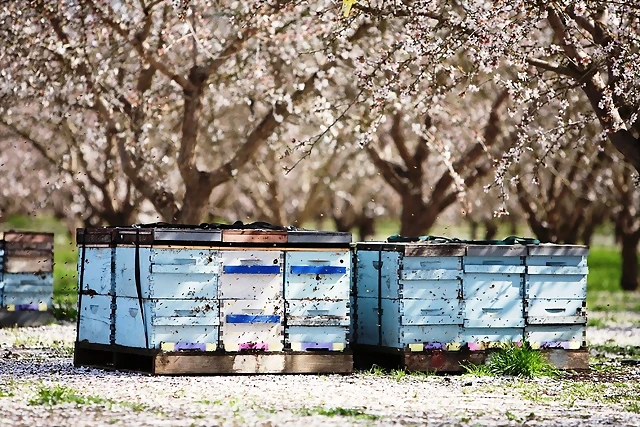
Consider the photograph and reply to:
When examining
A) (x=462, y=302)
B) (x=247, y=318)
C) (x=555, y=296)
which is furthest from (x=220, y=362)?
(x=555, y=296)

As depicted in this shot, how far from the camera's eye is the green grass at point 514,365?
1258cm

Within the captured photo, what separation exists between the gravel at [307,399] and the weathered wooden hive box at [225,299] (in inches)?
9.5

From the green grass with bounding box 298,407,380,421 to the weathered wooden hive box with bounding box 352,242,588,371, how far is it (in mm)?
2911

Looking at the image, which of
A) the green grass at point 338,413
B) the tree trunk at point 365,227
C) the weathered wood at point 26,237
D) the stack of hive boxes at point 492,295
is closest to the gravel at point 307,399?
the green grass at point 338,413

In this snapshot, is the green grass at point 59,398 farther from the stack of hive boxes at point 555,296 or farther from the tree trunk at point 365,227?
the tree trunk at point 365,227

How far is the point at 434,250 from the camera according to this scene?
12.5m

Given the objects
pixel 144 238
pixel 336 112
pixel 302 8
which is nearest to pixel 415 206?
pixel 336 112

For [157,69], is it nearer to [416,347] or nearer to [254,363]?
[254,363]

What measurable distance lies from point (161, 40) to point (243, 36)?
167 centimetres

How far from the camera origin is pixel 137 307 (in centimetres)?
1186

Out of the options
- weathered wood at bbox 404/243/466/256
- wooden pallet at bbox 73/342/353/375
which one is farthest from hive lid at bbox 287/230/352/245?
wooden pallet at bbox 73/342/353/375

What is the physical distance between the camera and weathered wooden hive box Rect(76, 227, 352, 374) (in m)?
11.7

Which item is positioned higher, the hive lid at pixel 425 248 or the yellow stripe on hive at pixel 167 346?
the hive lid at pixel 425 248

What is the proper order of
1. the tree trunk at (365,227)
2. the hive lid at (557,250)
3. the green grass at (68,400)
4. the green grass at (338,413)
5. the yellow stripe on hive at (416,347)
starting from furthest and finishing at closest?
the tree trunk at (365,227) → the hive lid at (557,250) → the yellow stripe on hive at (416,347) → the green grass at (68,400) → the green grass at (338,413)
